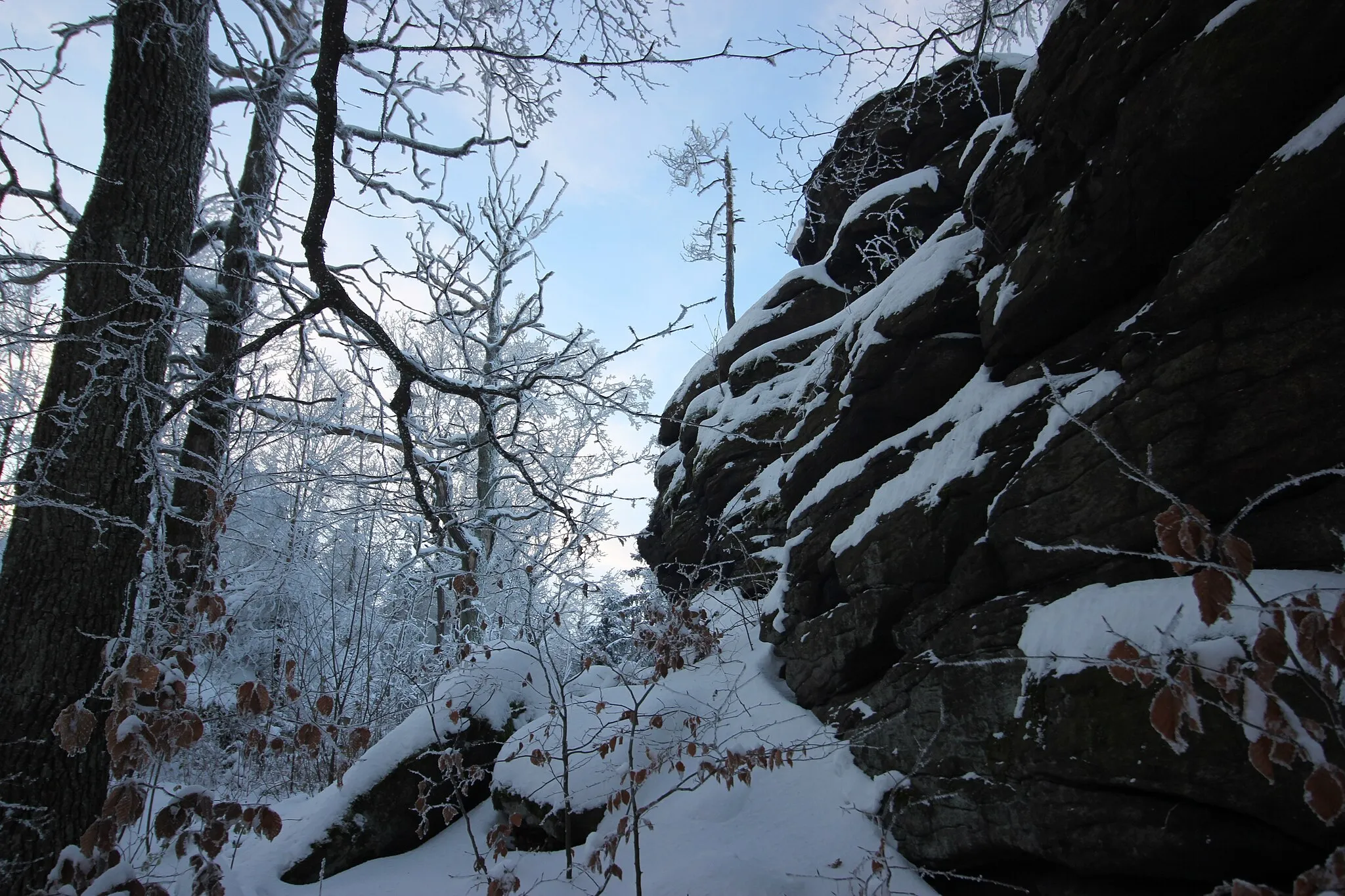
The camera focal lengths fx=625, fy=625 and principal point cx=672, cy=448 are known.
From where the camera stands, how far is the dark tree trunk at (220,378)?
3572 mm

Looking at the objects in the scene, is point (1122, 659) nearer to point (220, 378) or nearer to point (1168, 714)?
point (1168, 714)

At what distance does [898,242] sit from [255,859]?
877 cm

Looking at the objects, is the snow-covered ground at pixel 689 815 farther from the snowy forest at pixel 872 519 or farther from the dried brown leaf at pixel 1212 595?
the dried brown leaf at pixel 1212 595

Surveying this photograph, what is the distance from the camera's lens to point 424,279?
3.68m

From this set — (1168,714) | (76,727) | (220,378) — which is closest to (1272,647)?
(1168,714)

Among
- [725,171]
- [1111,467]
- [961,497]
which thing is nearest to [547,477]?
[961,497]

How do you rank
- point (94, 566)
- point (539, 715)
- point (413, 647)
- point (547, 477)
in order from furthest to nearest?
point (413, 647) < point (539, 715) < point (547, 477) < point (94, 566)

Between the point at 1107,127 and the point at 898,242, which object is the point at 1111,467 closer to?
the point at 1107,127

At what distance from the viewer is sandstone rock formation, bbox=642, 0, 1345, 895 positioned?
2.59 meters

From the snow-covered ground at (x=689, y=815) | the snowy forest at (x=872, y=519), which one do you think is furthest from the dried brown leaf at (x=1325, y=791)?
the snow-covered ground at (x=689, y=815)

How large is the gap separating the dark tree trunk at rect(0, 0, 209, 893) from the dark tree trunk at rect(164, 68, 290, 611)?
0.28m

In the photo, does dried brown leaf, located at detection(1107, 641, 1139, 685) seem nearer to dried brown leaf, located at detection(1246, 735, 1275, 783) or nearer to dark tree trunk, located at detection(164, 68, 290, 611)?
dried brown leaf, located at detection(1246, 735, 1275, 783)

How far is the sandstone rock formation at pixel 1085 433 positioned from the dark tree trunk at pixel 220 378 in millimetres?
3271

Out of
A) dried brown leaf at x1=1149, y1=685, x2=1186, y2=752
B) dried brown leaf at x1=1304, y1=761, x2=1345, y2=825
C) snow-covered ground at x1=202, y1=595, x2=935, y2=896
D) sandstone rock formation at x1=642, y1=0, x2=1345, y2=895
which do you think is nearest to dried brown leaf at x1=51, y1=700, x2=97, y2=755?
snow-covered ground at x1=202, y1=595, x2=935, y2=896
